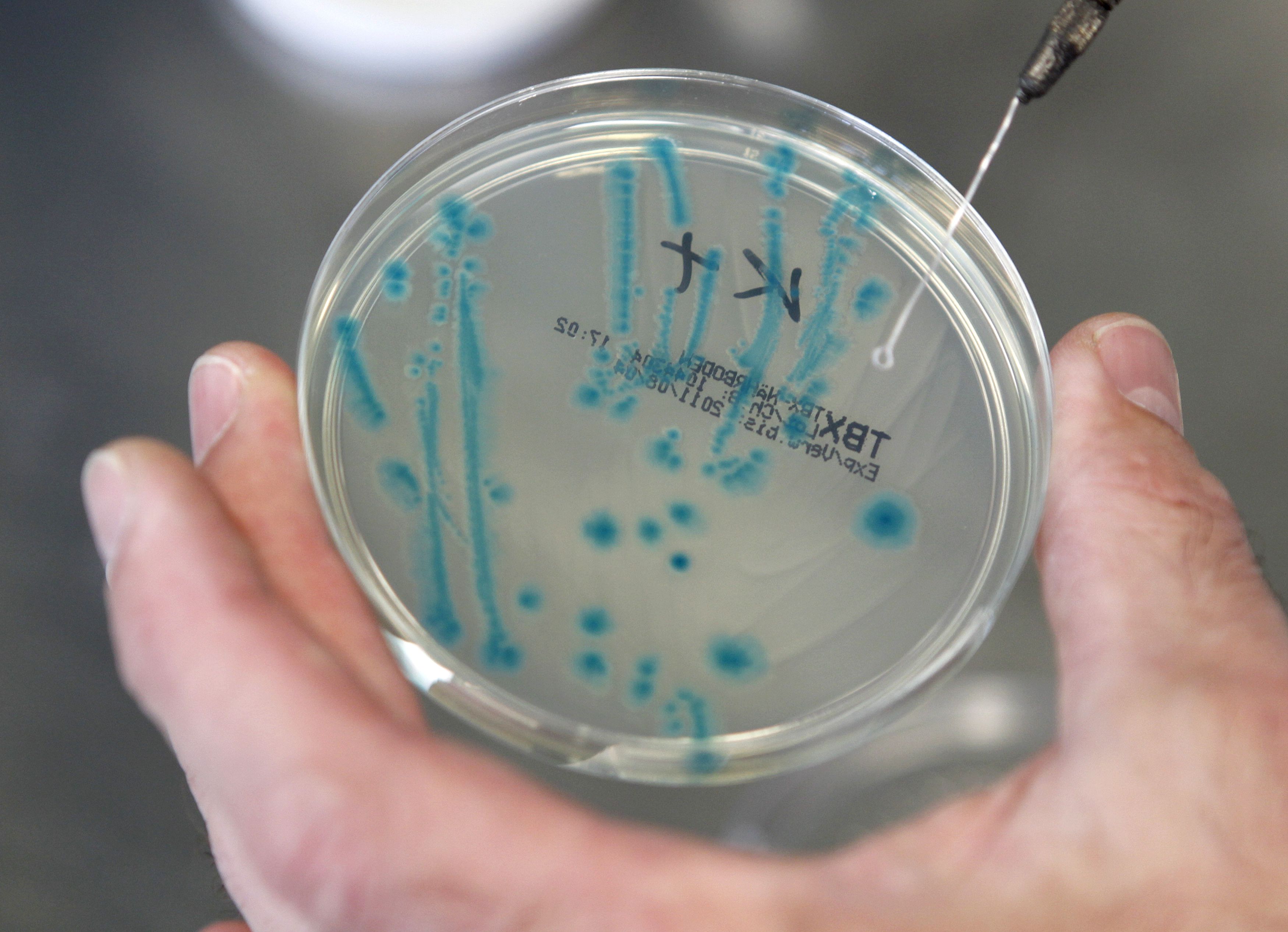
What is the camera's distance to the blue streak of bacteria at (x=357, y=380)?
979 millimetres

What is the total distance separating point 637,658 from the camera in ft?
3.06

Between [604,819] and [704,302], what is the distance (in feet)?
1.90

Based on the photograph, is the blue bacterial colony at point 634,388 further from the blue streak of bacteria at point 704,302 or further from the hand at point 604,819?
the hand at point 604,819

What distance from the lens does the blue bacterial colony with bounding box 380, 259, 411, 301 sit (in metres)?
1.04

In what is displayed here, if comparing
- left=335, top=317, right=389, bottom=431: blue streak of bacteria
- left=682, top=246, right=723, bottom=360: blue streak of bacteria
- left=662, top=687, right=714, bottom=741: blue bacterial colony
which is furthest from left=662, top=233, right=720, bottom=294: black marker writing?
left=662, top=687, right=714, bottom=741: blue bacterial colony

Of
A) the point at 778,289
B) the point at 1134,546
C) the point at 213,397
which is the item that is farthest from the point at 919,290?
the point at 213,397

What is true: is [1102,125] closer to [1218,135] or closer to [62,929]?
[1218,135]

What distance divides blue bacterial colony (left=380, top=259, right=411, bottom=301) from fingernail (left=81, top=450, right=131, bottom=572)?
371 mm

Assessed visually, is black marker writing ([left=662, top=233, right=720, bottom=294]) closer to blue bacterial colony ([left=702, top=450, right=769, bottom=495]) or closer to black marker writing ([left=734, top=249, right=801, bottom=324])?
black marker writing ([left=734, top=249, right=801, bottom=324])

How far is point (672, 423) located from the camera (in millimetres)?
1006

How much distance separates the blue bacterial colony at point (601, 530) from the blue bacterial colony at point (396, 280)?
0.32 metres

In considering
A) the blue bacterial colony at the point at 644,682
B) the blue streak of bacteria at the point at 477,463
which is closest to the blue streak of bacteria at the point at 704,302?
the blue streak of bacteria at the point at 477,463

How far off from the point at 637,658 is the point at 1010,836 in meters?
0.36

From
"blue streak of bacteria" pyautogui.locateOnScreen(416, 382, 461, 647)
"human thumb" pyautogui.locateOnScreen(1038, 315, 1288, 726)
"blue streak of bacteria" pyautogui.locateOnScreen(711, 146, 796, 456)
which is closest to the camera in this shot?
"human thumb" pyautogui.locateOnScreen(1038, 315, 1288, 726)
